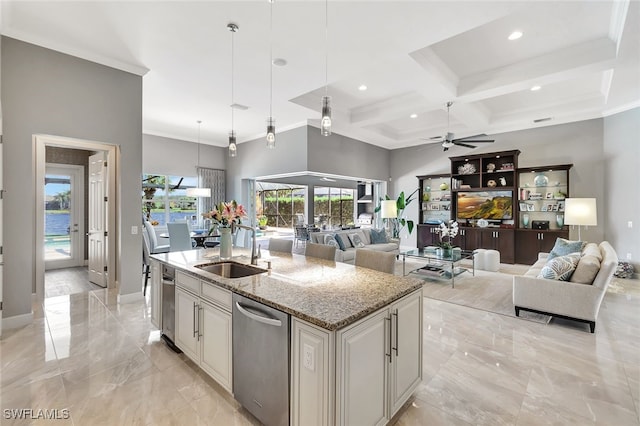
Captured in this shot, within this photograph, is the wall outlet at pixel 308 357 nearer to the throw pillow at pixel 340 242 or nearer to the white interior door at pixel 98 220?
the throw pillow at pixel 340 242

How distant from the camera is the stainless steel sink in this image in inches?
105

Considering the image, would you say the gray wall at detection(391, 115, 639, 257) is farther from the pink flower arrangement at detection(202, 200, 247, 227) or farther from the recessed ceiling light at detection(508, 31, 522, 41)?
the pink flower arrangement at detection(202, 200, 247, 227)

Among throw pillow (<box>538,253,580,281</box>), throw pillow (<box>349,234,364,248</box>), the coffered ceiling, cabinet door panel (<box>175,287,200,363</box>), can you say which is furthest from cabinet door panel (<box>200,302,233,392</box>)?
throw pillow (<box>349,234,364,248</box>)

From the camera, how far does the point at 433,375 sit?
2.47 m

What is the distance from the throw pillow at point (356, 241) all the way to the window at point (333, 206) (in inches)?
198

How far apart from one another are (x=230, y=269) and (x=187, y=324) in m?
0.60

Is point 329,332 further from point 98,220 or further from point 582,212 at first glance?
point 582,212

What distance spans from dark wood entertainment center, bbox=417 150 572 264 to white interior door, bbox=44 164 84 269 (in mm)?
8908

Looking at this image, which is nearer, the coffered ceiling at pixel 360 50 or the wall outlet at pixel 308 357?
the wall outlet at pixel 308 357

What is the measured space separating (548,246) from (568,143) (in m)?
2.39

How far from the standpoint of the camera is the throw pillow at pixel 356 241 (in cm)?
641

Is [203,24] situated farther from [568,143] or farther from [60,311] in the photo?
[568,143]

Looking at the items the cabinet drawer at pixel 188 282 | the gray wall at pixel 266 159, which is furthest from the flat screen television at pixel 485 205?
the cabinet drawer at pixel 188 282

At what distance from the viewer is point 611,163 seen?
6012mm
